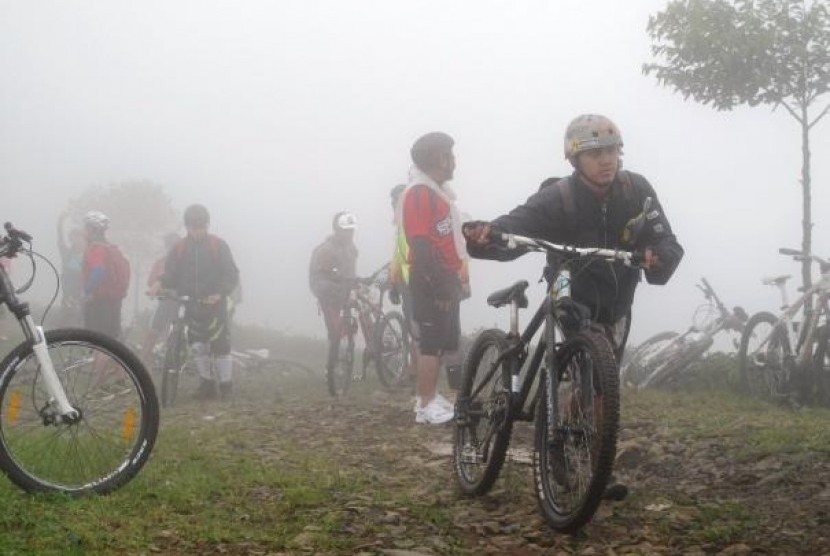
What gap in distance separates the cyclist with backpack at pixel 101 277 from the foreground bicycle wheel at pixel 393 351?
13.1 feet

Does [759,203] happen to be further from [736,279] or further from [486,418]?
[486,418]

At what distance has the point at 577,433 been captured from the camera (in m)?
4.76

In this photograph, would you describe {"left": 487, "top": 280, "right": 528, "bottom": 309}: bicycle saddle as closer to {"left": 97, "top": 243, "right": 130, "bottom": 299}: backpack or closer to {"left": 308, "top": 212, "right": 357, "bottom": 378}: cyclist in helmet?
{"left": 308, "top": 212, "right": 357, "bottom": 378}: cyclist in helmet

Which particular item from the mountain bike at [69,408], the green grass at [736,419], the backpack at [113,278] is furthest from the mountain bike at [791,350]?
the backpack at [113,278]

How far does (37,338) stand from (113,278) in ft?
27.0

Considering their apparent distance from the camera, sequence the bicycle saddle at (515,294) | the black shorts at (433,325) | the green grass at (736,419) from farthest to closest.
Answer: the black shorts at (433,325) < the green grass at (736,419) < the bicycle saddle at (515,294)

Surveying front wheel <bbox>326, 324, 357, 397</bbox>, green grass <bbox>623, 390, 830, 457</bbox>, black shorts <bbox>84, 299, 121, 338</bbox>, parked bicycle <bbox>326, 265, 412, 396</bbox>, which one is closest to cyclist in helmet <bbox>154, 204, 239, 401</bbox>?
black shorts <bbox>84, 299, 121, 338</bbox>

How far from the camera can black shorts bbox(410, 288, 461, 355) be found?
9.01m

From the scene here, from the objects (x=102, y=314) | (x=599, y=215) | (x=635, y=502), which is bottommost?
(x=635, y=502)

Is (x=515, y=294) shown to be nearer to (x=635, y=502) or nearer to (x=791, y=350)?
(x=635, y=502)

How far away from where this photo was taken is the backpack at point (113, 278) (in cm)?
1301

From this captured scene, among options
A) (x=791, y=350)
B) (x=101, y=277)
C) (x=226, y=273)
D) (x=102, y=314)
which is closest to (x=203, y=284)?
(x=226, y=273)

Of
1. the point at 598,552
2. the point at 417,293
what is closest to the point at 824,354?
the point at 417,293

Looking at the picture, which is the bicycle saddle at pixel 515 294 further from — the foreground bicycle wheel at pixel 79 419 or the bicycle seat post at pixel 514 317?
the foreground bicycle wheel at pixel 79 419
